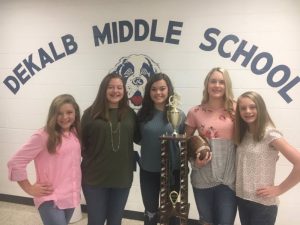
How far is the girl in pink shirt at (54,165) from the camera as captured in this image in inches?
71.2

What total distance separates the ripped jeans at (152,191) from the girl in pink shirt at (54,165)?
1.54 ft

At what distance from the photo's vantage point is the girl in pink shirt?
181 cm

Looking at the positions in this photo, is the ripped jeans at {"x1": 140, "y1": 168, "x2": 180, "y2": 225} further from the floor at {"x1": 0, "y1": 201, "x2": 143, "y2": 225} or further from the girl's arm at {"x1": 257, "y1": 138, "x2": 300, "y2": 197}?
the floor at {"x1": 0, "y1": 201, "x2": 143, "y2": 225}

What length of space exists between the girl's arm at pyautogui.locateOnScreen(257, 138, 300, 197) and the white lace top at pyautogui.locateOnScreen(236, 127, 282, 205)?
1.1 inches

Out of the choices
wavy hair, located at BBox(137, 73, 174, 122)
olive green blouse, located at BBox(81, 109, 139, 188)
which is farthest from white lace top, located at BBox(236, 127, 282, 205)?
olive green blouse, located at BBox(81, 109, 139, 188)

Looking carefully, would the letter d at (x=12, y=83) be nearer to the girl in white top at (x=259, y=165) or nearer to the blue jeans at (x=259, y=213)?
the girl in white top at (x=259, y=165)

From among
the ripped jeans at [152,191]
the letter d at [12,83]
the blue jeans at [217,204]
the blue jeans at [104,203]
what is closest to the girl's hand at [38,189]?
the blue jeans at [104,203]

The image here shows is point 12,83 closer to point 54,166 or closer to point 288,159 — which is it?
point 54,166

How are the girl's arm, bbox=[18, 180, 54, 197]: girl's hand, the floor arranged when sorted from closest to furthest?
the girl's arm
bbox=[18, 180, 54, 197]: girl's hand
the floor

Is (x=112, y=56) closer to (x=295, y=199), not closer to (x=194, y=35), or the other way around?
(x=194, y=35)

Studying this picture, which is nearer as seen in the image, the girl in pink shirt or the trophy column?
the girl in pink shirt

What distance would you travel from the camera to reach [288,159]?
1.76 metres

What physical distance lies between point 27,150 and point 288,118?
2166 mm

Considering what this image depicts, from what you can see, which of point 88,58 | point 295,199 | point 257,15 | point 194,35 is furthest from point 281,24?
point 88,58
